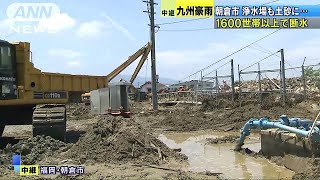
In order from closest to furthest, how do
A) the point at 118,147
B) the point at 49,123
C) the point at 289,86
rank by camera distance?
the point at 118,147, the point at 49,123, the point at 289,86

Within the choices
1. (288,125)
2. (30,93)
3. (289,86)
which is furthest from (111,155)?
(289,86)

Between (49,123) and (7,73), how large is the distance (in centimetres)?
195

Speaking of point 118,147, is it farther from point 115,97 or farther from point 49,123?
point 115,97

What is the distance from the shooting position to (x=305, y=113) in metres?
19.9

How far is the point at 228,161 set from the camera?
10.9 meters

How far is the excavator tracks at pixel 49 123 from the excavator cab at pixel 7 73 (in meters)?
0.96

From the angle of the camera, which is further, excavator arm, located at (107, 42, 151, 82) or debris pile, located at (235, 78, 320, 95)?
excavator arm, located at (107, 42, 151, 82)

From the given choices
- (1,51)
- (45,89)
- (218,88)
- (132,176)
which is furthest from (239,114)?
(132,176)

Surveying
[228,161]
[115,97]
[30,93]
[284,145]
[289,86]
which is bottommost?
[228,161]

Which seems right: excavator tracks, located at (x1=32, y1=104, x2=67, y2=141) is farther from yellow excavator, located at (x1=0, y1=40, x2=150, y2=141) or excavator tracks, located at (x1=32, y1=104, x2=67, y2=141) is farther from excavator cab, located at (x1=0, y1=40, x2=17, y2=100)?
excavator cab, located at (x1=0, y1=40, x2=17, y2=100)

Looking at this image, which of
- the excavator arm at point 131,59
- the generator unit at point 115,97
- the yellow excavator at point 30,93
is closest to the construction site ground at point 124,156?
the yellow excavator at point 30,93

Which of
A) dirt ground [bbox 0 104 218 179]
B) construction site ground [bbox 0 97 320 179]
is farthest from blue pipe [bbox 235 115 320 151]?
dirt ground [bbox 0 104 218 179]

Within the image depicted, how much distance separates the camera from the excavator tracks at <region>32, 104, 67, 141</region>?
13078 mm

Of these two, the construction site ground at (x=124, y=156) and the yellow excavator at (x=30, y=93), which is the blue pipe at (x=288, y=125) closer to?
the construction site ground at (x=124, y=156)
